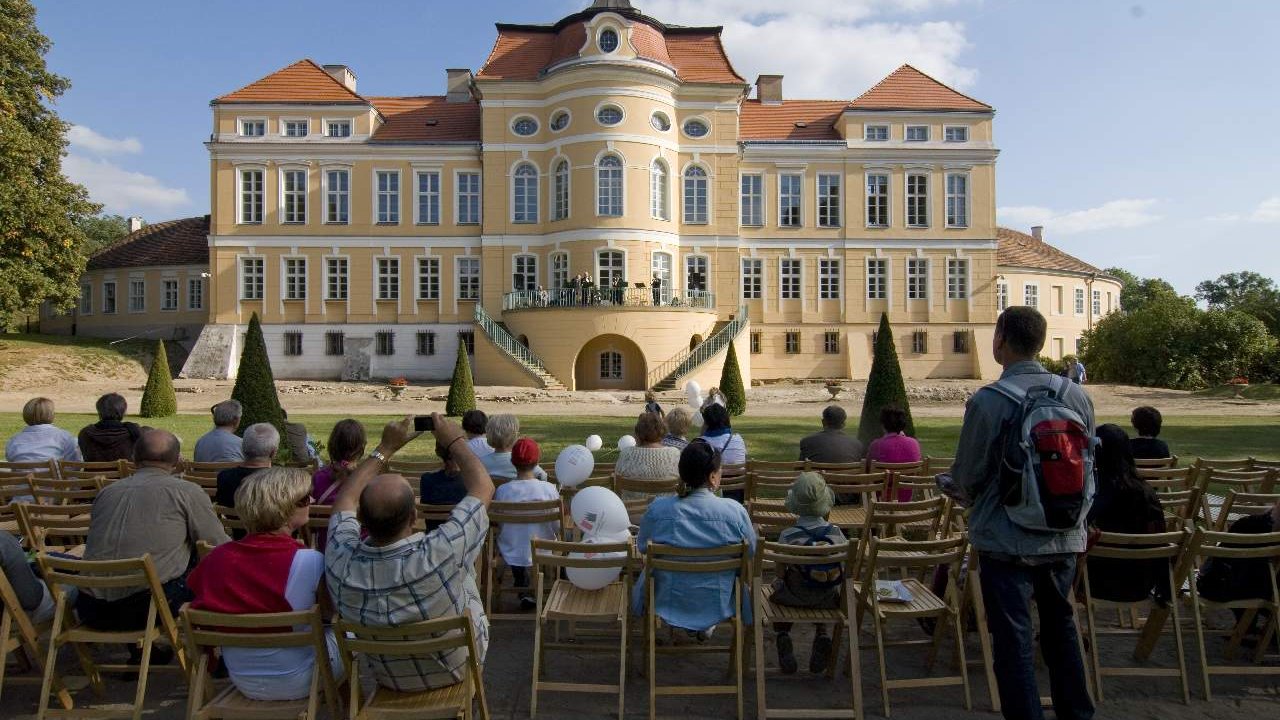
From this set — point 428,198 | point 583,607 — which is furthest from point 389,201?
point 583,607

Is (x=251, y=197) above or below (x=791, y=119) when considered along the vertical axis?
below

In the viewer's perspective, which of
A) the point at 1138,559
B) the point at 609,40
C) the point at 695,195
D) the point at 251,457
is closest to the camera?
the point at 1138,559

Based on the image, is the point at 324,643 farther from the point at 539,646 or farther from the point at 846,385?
the point at 846,385

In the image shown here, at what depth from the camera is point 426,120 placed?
36.6m

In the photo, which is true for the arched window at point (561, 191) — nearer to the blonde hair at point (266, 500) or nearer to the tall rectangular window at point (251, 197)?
the tall rectangular window at point (251, 197)

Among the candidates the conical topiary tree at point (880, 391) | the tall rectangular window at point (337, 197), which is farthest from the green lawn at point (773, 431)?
the tall rectangular window at point (337, 197)

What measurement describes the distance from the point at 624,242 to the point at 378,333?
11622 mm

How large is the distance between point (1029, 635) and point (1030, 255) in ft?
154

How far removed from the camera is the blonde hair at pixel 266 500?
344cm

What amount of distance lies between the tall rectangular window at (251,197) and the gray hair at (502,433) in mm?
32898

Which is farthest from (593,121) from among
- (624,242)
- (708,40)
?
(708,40)

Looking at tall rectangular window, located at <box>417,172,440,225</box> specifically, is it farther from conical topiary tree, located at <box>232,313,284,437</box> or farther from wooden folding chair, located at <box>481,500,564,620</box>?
wooden folding chair, located at <box>481,500,564,620</box>

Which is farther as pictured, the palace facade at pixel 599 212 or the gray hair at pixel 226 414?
the palace facade at pixel 599 212

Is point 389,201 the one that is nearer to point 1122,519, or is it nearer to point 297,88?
point 297,88
